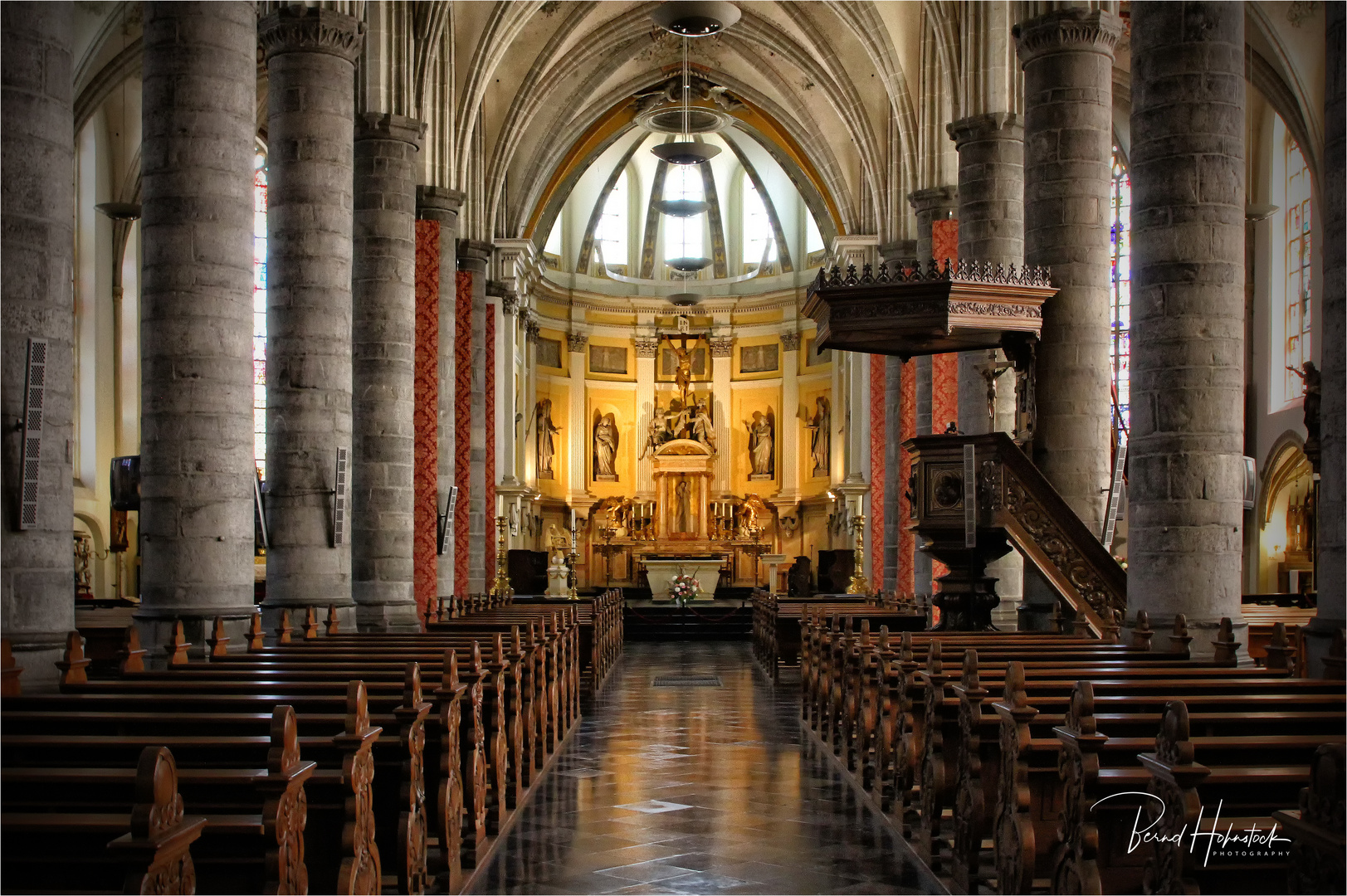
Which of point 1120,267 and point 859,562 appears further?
point 859,562

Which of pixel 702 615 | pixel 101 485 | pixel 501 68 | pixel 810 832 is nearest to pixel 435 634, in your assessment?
pixel 810 832

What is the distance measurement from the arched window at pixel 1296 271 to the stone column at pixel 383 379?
16.0 meters

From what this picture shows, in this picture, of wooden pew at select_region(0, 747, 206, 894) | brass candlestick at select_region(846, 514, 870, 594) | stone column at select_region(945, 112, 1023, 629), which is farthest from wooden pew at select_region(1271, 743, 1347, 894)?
brass candlestick at select_region(846, 514, 870, 594)

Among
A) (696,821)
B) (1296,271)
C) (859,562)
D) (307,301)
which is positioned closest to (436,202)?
(307,301)

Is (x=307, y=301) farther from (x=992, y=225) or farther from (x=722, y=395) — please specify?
(x=722, y=395)

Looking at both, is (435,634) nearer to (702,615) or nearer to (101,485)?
(101,485)

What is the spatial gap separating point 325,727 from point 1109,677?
14.3 feet

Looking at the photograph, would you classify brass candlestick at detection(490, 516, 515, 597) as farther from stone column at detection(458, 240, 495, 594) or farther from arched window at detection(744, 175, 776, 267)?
arched window at detection(744, 175, 776, 267)

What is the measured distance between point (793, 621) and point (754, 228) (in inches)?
935

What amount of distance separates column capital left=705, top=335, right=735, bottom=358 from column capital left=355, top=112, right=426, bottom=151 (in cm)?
2306

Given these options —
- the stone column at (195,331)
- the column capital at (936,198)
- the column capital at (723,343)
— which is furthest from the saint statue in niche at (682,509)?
the stone column at (195,331)

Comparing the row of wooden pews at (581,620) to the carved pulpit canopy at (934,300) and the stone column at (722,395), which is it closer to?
the carved pulpit canopy at (934,300)

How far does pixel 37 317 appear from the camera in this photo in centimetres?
836

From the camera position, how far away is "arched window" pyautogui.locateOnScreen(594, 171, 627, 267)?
40.5 meters
